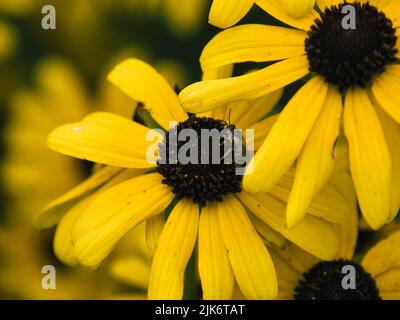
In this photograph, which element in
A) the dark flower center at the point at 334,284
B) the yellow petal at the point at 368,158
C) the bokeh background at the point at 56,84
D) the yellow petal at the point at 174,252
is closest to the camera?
the yellow petal at the point at 368,158

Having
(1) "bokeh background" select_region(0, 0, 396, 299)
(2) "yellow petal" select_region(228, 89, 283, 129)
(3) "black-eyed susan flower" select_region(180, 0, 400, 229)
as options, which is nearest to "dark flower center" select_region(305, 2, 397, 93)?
(3) "black-eyed susan flower" select_region(180, 0, 400, 229)

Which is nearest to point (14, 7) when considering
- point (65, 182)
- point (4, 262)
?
point (65, 182)

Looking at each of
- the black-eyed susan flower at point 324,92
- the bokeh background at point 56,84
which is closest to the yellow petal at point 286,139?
the black-eyed susan flower at point 324,92

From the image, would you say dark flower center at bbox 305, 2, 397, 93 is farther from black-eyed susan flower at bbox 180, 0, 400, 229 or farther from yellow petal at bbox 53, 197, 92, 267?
yellow petal at bbox 53, 197, 92, 267

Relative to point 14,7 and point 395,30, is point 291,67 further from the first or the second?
point 14,7

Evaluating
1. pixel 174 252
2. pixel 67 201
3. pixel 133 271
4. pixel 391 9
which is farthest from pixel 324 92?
pixel 133 271

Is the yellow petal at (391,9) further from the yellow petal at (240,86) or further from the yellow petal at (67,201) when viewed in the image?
the yellow petal at (67,201)
